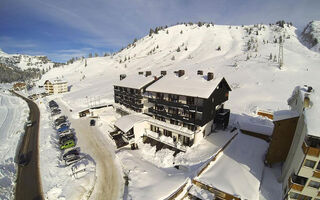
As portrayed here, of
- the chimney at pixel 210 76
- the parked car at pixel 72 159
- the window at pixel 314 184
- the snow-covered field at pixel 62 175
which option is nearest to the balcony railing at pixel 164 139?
the snow-covered field at pixel 62 175

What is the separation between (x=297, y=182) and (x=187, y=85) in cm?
2050

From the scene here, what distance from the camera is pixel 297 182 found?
57.0 ft

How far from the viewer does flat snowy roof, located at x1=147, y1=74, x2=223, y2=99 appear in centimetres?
2586

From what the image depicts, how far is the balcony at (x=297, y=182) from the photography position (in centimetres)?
1700

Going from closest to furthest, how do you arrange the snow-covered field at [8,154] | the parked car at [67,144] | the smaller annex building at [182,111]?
the snow-covered field at [8,154]
the smaller annex building at [182,111]
the parked car at [67,144]

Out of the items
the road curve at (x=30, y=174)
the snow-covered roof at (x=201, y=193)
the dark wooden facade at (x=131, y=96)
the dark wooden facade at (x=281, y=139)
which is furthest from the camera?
the dark wooden facade at (x=131, y=96)

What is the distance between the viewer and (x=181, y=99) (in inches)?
1118

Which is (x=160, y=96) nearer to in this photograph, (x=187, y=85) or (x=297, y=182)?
(x=187, y=85)

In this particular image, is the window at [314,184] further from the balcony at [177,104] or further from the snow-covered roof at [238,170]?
the balcony at [177,104]

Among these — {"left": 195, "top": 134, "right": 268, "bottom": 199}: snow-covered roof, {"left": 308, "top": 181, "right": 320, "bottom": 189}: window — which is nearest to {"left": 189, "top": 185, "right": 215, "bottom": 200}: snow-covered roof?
{"left": 195, "top": 134, "right": 268, "bottom": 199}: snow-covered roof

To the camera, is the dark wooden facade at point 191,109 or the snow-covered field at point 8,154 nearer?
the snow-covered field at point 8,154

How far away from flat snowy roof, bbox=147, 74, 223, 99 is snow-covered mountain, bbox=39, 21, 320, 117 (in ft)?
12.4

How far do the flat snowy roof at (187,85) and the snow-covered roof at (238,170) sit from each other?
11474 millimetres

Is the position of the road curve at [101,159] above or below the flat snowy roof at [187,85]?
below
